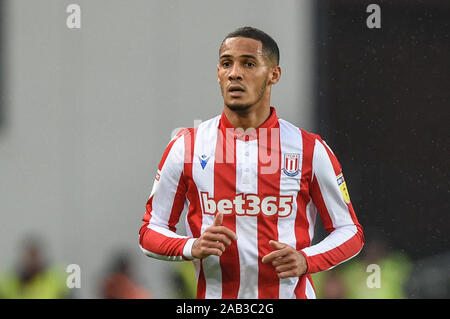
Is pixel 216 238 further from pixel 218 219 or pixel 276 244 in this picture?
pixel 276 244

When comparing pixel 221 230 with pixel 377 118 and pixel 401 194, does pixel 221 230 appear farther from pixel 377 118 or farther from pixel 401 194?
pixel 401 194

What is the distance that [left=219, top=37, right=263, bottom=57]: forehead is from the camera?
2.40m

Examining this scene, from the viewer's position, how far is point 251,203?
7.91 feet

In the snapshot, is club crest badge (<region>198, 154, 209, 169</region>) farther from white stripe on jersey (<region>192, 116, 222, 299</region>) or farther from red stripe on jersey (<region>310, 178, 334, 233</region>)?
red stripe on jersey (<region>310, 178, 334, 233</region>)

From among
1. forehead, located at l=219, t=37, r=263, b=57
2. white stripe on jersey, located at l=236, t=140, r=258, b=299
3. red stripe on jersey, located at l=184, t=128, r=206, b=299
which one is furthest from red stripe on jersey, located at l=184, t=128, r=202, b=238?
forehead, located at l=219, t=37, r=263, b=57

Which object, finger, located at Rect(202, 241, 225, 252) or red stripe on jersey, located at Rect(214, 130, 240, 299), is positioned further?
red stripe on jersey, located at Rect(214, 130, 240, 299)

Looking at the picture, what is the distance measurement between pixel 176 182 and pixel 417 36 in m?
4.00

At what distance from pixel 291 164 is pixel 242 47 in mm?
466

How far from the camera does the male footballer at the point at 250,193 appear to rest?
2.41 m

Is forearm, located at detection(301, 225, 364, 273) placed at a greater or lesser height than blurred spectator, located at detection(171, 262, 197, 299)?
greater

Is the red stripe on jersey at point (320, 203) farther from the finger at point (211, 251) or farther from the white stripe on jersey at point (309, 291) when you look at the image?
the finger at point (211, 251)

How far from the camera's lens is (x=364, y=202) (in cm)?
468

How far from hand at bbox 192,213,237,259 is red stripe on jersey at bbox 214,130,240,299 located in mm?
177
